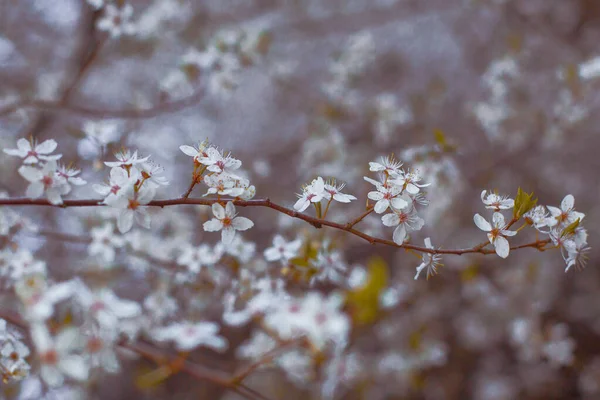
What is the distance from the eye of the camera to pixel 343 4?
4141mm

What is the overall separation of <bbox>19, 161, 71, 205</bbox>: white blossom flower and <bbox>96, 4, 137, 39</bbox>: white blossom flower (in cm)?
100

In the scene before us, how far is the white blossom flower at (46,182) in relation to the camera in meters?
1.10

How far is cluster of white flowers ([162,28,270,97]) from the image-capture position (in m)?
2.29

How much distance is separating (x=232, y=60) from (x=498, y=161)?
1.72 metres

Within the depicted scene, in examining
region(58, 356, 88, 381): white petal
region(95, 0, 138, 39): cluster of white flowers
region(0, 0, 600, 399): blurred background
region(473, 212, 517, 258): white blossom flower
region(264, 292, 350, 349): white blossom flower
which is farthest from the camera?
region(0, 0, 600, 399): blurred background

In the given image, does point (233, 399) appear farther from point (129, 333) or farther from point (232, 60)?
point (232, 60)

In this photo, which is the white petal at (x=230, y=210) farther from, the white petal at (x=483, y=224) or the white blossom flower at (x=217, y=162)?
the white petal at (x=483, y=224)

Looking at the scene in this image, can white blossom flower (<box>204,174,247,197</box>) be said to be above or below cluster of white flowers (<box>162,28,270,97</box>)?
below

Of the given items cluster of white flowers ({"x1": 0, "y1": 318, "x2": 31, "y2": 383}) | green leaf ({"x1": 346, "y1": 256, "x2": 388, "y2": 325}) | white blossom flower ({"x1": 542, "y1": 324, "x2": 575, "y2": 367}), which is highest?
white blossom flower ({"x1": 542, "y1": 324, "x2": 575, "y2": 367})

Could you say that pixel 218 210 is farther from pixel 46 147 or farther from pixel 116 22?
pixel 116 22

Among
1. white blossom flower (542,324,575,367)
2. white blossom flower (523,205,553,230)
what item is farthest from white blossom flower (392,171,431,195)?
white blossom flower (542,324,575,367)

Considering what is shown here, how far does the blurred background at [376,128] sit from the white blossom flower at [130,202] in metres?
0.67

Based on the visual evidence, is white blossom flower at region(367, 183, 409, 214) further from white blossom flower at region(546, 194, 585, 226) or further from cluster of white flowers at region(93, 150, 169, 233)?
cluster of white flowers at region(93, 150, 169, 233)

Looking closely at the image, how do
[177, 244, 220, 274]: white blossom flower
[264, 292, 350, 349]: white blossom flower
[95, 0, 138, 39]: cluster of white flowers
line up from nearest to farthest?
[264, 292, 350, 349]: white blossom flower → [177, 244, 220, 274]: white blossom flower → [95, 0, 138, 39]: cluster of white flowers
